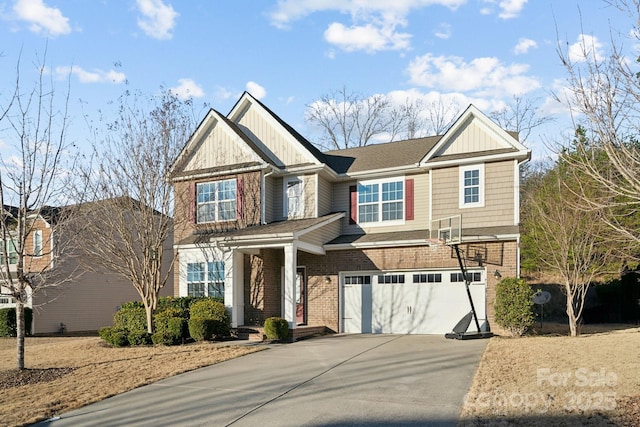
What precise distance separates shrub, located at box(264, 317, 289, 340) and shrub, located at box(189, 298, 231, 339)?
162cm

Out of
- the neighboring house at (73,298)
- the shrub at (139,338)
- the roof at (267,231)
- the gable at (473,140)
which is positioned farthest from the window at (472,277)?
the neighboring house at (73,298)

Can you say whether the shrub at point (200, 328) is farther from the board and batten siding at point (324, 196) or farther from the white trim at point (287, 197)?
the board and batten siding at point (324, 196)

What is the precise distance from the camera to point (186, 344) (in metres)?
15.1

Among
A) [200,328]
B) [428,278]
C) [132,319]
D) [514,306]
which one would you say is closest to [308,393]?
[200,328]

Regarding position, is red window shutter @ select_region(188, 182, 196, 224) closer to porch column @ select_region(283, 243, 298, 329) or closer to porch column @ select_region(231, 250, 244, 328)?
porch column @ select_region(231, 250, 244, 328)

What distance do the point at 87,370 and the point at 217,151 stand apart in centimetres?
987

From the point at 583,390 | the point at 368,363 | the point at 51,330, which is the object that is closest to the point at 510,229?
the point at 368,363

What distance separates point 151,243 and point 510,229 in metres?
11.4

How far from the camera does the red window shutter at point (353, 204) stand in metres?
18.9

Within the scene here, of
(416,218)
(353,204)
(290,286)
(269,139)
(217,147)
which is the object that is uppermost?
(269,139)

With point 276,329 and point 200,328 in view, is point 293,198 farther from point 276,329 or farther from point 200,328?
point 200,328

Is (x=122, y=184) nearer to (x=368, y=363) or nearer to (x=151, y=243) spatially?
(x=151, y=243)

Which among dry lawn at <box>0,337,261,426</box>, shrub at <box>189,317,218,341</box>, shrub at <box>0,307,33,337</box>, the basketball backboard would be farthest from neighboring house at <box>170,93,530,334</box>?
shrub at <box>0,307,33,337</box>

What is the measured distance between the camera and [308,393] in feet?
27.7
